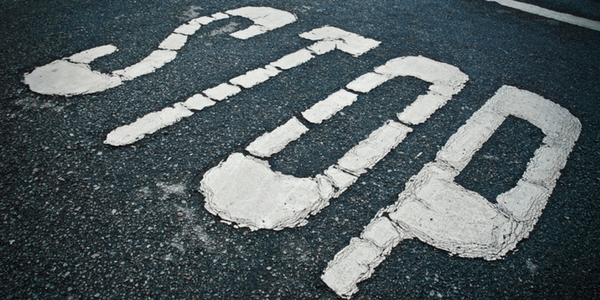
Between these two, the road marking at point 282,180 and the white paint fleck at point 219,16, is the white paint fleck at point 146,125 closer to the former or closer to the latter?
the road marking at point 282,180

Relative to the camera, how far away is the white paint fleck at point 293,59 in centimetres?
335

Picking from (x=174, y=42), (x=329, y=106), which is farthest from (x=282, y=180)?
(x=174, y=42)

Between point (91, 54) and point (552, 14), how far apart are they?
19.0 ft

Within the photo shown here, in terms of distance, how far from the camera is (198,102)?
2801 millimetres

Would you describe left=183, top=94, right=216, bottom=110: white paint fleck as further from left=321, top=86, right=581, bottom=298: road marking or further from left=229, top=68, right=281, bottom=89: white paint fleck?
left=321, top=86, right=581, bottom=298: road marking

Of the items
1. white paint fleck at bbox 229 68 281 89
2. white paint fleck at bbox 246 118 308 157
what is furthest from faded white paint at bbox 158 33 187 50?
white paint fleck at bbox 246 118 308 157

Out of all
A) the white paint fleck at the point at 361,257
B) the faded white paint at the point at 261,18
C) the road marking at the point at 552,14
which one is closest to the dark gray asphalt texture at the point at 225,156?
the white paint fleck at the point at 361,257

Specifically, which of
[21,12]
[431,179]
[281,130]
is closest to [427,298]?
[431,179]

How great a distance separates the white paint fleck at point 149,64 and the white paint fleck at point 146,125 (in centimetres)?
64

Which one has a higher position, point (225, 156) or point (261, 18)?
point (261, 18)

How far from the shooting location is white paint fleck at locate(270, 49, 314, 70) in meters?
3.35

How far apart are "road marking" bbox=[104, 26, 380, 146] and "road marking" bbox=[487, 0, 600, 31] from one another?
262cm

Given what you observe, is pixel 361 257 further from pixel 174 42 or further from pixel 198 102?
pixel 174 42

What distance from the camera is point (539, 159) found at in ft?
8.20
